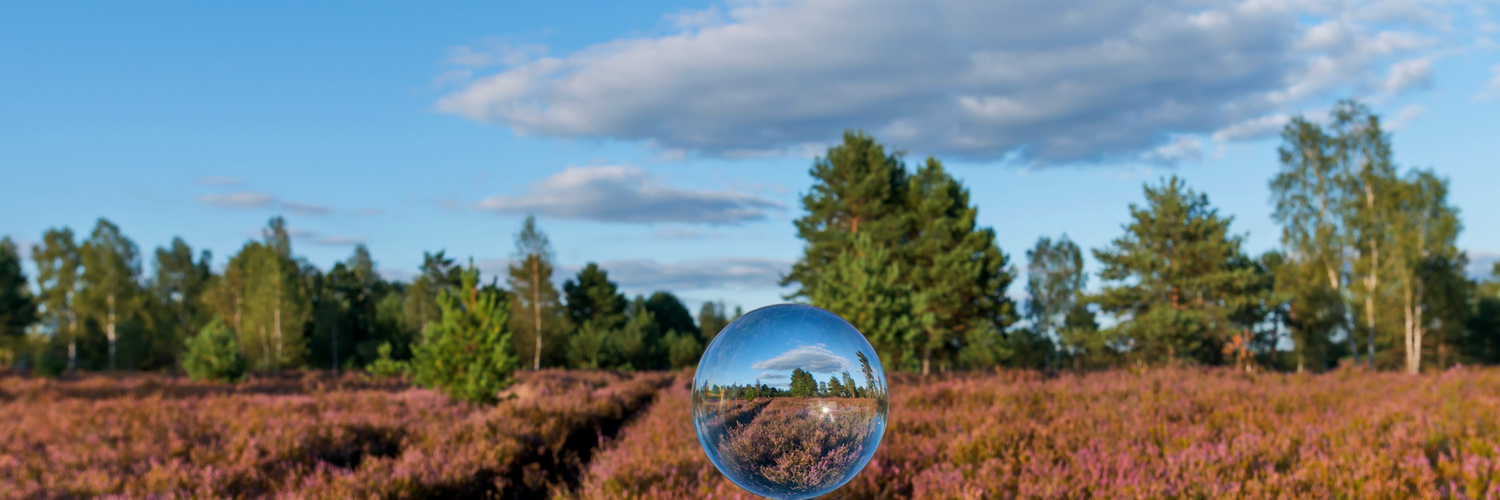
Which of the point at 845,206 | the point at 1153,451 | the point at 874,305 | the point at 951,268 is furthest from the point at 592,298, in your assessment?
the point at 1153,451

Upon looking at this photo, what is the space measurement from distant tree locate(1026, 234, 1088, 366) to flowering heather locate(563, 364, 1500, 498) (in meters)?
41.1

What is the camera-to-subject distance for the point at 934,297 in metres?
31.6

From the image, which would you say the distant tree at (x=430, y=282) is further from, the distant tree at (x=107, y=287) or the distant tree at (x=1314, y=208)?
the distant tree at (x=1314, y=208)

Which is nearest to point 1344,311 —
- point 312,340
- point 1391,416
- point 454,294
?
point 1391,416

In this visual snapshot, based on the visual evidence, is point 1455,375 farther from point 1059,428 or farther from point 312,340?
point 312,340

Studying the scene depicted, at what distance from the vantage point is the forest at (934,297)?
86.3 feet

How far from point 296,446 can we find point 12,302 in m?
55.4

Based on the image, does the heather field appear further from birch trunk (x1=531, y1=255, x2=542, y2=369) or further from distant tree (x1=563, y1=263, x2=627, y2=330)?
distant tree (x1=563, y1=263, x2=627, y2=330)

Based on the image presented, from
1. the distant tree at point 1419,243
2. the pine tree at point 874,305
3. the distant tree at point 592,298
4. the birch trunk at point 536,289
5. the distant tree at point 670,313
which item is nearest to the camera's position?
the pine tree at point 874,305

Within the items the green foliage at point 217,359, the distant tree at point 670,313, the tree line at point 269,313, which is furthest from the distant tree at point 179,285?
the green foliage at point 217,359

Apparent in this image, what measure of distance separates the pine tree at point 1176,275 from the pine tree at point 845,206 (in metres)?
12.3

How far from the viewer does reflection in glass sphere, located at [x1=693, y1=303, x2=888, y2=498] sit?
3230mm

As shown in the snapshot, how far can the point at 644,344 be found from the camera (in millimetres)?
47125

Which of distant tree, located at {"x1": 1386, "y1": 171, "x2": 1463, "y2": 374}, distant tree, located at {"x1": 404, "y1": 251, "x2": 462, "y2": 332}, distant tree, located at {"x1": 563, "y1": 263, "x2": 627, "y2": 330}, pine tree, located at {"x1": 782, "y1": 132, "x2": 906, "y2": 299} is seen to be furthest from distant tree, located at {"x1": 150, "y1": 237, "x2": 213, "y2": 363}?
distant tree, located at {"x1": 1386, "y1": 171, "x2": 1463, "y2": 374}
